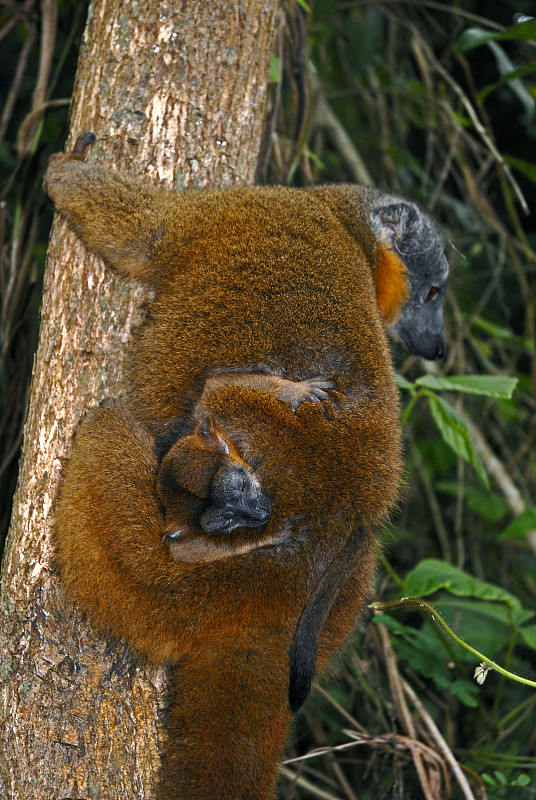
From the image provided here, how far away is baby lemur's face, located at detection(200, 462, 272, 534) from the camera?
2.31 metres

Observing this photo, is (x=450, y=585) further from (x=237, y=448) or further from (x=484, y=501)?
(x=484, y=501)

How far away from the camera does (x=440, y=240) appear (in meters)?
3.82

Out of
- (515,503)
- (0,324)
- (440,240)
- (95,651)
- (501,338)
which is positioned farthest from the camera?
(501,338)

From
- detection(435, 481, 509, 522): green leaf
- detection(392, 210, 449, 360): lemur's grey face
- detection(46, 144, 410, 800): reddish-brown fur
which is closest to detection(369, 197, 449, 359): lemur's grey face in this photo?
detection(392, 210, 449, 360): lemur's grey face

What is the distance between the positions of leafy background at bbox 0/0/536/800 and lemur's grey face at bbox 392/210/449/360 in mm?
258

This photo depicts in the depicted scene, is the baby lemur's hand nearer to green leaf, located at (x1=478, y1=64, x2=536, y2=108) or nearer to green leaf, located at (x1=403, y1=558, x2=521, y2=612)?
green leaf, located at (x1=403, y1=558, x2=521, y2=612)

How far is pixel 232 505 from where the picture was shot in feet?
7.57

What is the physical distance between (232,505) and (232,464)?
0.17m

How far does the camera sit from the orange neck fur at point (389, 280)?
365 cm

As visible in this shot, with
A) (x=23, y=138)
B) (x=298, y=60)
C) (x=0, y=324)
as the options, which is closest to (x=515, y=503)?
(x=298, y=60)

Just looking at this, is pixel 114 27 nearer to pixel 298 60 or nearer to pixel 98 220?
pixel 98 220

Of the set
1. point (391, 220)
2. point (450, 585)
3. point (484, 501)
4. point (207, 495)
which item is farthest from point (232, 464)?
point (484, 501)

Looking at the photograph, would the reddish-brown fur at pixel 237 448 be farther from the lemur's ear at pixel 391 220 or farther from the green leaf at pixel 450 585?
the green leaf at pixel 450 585

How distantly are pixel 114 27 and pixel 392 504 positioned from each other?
83.8 inches
